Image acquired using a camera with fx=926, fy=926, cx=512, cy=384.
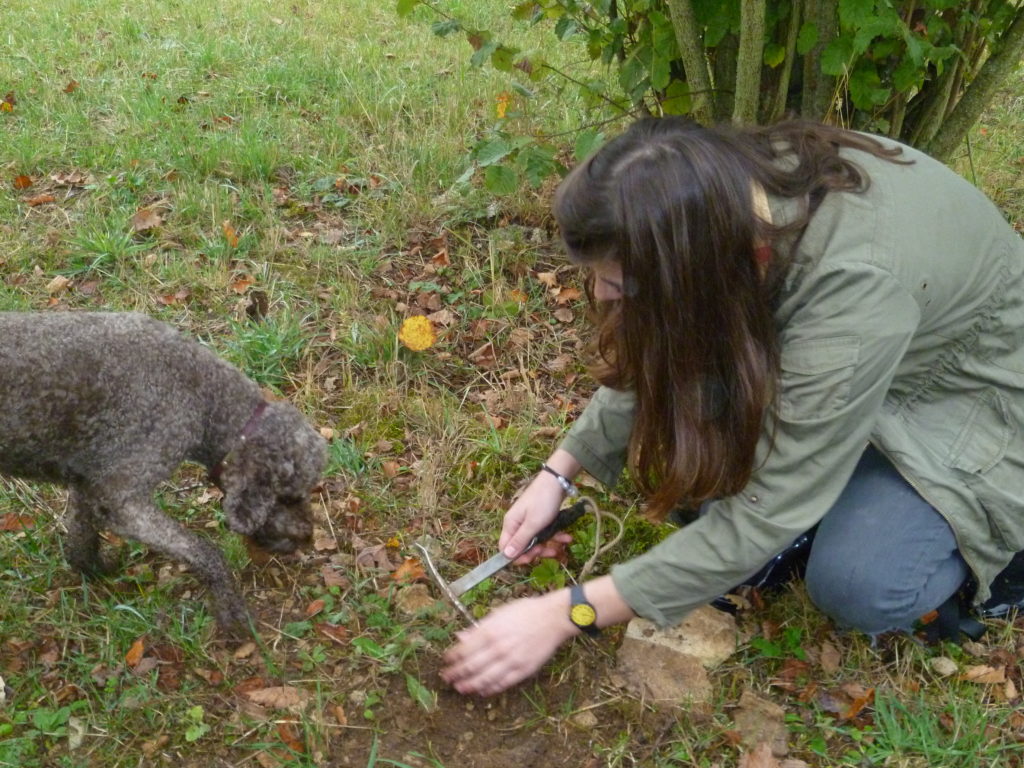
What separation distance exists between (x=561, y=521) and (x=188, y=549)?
114cm

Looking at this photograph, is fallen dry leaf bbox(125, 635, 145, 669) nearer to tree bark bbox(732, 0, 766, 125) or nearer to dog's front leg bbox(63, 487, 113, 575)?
dog's front leg bbox(63, 487, 113, 575)

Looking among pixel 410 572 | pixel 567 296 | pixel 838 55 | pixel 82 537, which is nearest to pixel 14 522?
pixel 82 537

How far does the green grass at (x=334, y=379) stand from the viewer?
8.18 feet

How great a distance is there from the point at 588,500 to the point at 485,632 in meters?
0.81

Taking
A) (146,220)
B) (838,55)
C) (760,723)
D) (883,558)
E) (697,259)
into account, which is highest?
(838,55)

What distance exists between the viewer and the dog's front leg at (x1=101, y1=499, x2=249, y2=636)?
272 cm

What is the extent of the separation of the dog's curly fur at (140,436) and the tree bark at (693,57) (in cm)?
197

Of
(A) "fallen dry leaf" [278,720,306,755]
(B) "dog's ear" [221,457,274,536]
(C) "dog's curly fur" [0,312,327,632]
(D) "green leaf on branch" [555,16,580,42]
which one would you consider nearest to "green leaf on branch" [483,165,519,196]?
(D) "green leaf on branch" [555,16,580,42]

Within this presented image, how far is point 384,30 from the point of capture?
22.6 feet

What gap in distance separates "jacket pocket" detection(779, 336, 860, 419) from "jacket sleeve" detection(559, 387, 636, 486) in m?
0.66

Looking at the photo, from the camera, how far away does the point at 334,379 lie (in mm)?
3820

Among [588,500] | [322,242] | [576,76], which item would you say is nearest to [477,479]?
[588,500]

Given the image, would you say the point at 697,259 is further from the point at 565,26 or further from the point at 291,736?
the point at 565,26

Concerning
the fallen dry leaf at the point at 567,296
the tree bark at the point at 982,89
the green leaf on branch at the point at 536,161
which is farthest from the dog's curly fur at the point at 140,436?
the tree bark at the point at 982,89
